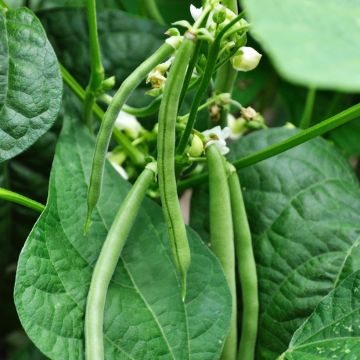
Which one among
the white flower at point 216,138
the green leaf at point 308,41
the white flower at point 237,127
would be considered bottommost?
the white flower at point 237,127

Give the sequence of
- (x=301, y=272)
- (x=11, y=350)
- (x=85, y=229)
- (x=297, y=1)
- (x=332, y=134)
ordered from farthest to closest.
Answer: (x=11, y=350) < (x=332, y=134) < (x=301, y=272) < (x=85, y=229) < (x=297, y=1)

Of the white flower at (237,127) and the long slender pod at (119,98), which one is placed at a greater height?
the long slender pod at (119,98)

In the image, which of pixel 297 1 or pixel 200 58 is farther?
pixel 200 58

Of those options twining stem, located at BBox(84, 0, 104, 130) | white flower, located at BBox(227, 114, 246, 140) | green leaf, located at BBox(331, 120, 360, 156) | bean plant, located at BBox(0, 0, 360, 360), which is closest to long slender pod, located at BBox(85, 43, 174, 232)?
bean plant, located at BBox(0, 0, 360, 360)

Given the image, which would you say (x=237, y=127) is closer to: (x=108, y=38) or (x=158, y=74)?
(x=108, y=38)

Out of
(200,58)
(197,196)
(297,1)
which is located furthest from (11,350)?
(297,1)

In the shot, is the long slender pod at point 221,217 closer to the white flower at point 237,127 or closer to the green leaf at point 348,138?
the white flower at point 237,127

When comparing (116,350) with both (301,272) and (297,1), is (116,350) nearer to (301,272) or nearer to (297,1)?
(301,272)

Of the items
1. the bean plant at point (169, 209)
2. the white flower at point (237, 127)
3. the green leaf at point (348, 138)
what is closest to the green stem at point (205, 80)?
the bean plant at point (169, 209)
